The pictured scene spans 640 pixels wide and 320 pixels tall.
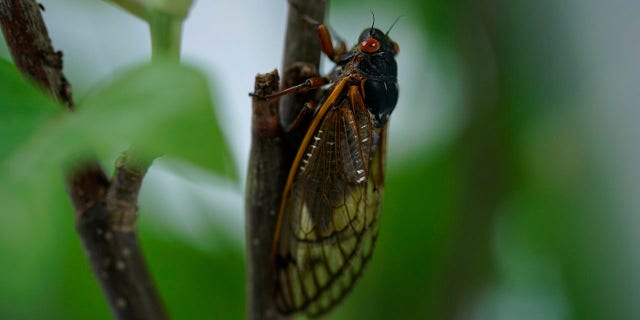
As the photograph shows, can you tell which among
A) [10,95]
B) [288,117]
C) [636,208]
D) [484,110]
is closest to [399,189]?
[484,110]

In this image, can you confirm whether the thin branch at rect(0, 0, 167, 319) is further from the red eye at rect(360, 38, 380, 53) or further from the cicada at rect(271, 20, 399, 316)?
the red eye at rect(360, 38, 380, 53)

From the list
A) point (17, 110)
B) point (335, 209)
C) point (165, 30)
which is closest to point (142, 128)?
point (17, 110)

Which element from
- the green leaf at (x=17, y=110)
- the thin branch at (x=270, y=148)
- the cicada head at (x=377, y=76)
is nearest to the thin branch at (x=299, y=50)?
the thin branch at (x=270, y=148)

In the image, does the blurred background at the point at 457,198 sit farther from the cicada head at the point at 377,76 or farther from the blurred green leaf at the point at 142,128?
the blurred green leaf at the point at 142,128

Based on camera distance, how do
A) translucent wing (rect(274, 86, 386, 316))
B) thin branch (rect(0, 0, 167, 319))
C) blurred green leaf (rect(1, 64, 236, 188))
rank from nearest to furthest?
blurred green leaf (rect(1, 64, 236, 188)) → thin branch (rect(0, 0, 167, 319)) → translucent wing (rect(274, 86, 386, 316))

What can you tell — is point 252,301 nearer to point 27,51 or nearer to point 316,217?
point 316,217

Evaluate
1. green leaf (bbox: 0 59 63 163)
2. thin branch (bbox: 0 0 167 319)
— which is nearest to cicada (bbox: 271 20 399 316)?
thin branch (bbox: 0 0 167 319)
